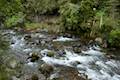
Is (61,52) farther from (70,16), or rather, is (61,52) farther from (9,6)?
(9,6)

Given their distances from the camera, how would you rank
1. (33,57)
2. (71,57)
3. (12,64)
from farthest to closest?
(71,57)
(33,57)
(12,64)

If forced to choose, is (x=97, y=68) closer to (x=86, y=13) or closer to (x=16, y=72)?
(x=16, y=72)

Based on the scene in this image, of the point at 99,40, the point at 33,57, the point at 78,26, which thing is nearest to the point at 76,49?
the point at 99,40

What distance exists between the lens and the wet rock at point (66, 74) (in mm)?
9195

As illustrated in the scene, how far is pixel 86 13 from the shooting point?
1789 centimetres

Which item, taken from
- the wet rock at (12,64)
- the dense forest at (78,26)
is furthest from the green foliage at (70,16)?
the wet rock at (12,64)

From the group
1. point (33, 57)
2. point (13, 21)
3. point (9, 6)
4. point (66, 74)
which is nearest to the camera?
point (9, 6)

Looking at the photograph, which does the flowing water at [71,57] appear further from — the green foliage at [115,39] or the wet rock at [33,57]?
the green foliage at [115,39]

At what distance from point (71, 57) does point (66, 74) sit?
253 cm

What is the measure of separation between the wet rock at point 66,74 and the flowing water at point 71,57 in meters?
0.33

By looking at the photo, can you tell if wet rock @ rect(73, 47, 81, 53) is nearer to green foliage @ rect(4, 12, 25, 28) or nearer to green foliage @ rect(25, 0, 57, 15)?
green foliage @ rect(4, 12, 25, 28)

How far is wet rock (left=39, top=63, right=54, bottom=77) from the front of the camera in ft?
31.0

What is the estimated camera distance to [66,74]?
9.62 metres

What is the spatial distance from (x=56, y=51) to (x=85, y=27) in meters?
4.93
